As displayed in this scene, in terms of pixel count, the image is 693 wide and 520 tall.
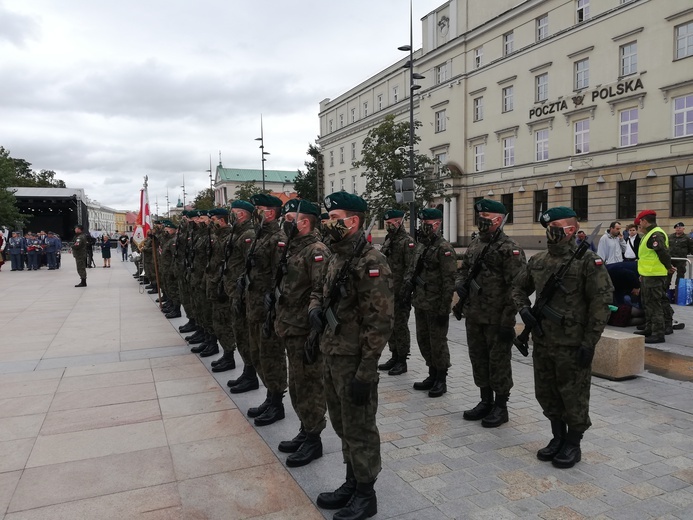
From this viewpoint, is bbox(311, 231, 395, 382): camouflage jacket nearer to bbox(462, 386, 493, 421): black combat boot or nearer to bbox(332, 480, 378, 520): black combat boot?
bbox(332, 480, 378, 520): black combat boot

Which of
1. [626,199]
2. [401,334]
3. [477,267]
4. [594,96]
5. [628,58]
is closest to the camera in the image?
[477,267]

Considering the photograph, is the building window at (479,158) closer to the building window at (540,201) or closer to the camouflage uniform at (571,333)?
the building window at (540,201)

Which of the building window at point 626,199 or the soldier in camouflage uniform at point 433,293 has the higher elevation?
the building window at point 626,199

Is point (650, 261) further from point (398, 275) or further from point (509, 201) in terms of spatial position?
point (509, 201)

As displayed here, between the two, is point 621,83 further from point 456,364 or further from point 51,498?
point 51,498

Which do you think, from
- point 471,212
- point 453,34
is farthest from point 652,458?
point 453,34

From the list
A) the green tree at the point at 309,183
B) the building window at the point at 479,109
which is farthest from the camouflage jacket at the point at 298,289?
the green tree at the point at 309,183

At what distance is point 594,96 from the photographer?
2812 cm

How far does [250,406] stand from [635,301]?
24.6 feet

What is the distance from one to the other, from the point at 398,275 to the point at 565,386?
126 inches

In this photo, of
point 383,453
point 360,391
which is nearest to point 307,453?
point 383,453

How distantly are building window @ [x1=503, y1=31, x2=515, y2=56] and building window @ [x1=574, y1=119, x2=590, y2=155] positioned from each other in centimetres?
774

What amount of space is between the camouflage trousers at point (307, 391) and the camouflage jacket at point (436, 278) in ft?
6.59

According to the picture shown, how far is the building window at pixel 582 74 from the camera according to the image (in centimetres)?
2873
